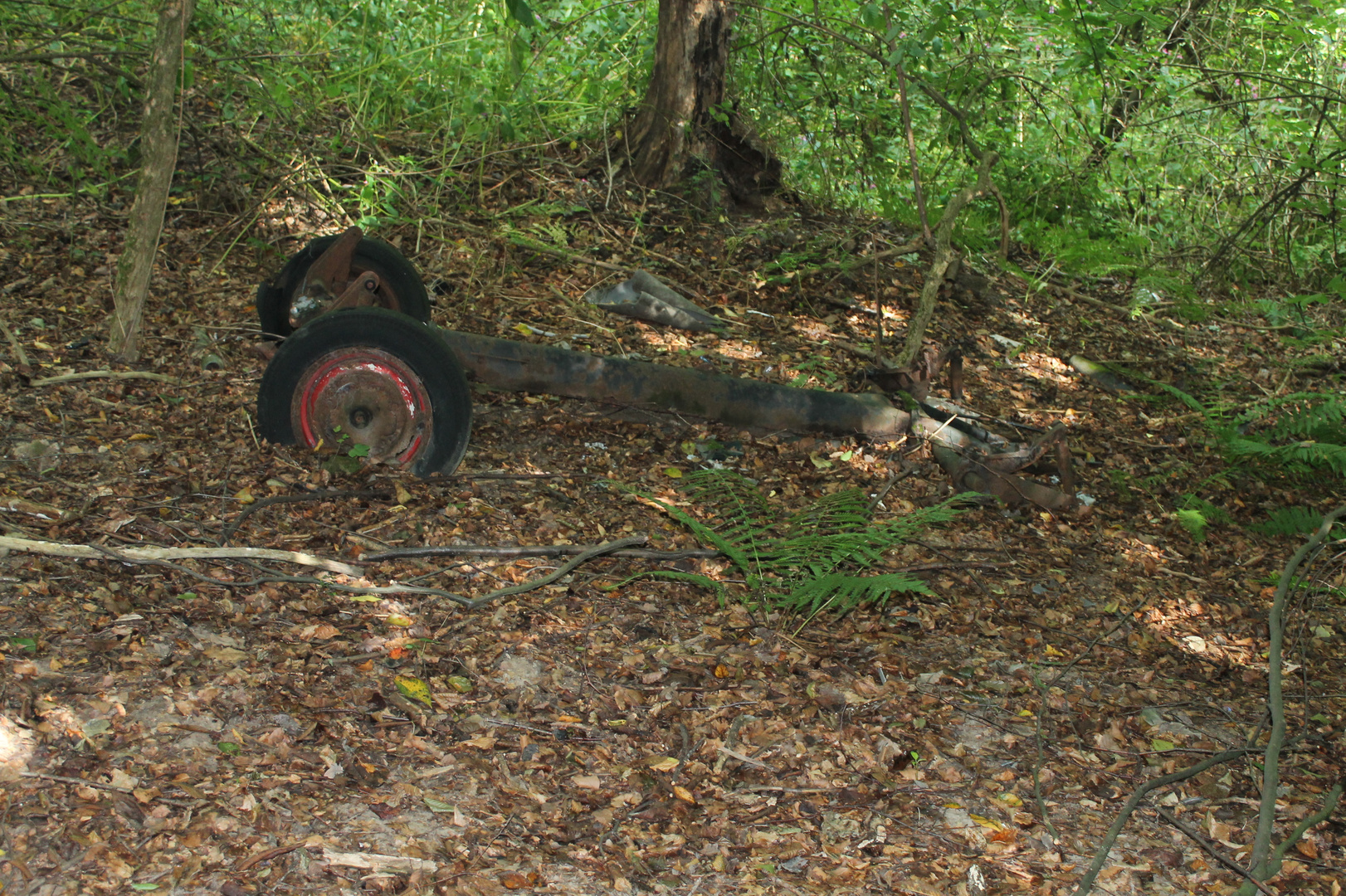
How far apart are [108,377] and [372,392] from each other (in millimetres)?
1390

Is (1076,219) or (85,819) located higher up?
(1076,219)

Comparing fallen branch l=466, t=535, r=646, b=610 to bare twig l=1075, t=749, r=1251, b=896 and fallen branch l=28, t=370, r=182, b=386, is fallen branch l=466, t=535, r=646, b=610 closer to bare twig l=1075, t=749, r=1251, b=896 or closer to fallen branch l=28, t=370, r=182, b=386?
bare twig l=1075, t=749, r=1251, b=896

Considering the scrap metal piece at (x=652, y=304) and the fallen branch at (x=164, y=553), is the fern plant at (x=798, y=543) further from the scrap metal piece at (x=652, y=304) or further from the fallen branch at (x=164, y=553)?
the scrap metal piece at (x=652, y=304)

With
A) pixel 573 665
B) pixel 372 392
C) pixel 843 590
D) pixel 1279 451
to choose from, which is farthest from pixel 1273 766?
pixel 372 392

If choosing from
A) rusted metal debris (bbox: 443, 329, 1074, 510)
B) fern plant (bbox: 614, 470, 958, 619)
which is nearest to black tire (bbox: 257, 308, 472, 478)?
rusted metal debris (bbox: 443, 329, 1074, 510)

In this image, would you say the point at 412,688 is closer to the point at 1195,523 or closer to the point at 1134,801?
the point at 1134,801

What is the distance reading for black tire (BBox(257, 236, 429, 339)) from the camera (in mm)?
4777

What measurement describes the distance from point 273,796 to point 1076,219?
7.65 metres

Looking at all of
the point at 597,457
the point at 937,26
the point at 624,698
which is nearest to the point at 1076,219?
the point at 937,26

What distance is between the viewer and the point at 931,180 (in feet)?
25.2

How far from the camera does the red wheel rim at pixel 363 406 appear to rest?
3.84 metres

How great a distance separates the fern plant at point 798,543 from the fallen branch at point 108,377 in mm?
2255

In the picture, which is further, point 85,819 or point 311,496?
point 311,496

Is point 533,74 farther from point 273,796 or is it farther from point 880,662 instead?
point 273,796
